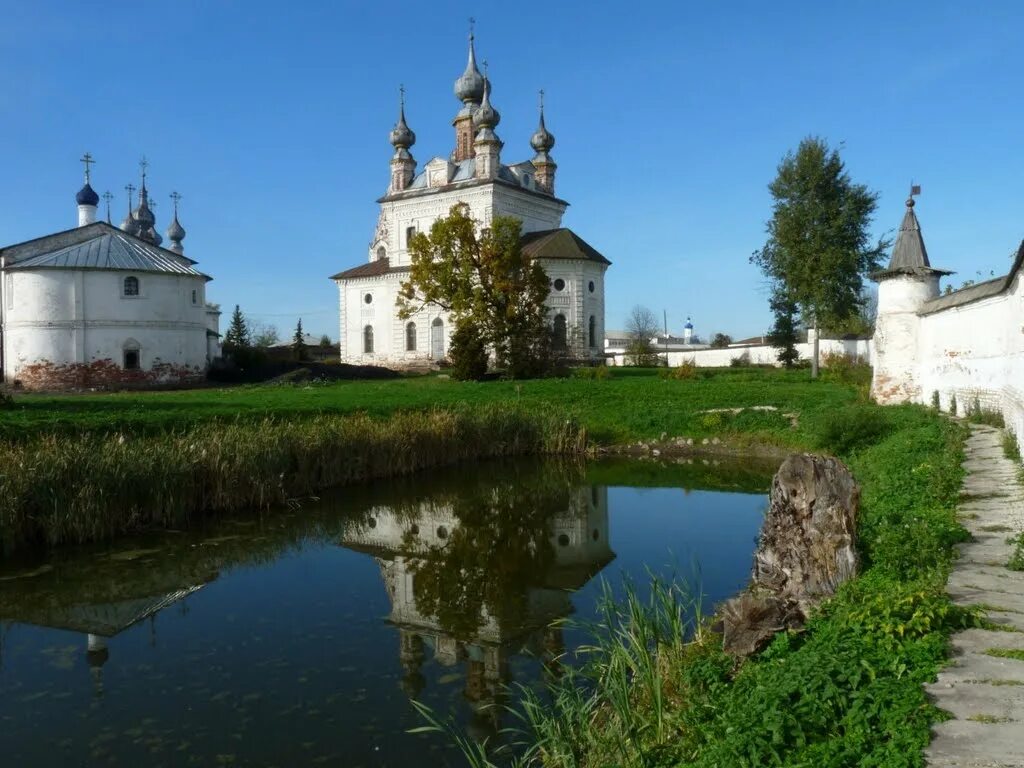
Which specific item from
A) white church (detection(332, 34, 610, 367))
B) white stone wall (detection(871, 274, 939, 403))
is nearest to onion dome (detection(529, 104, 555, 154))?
white church (detection(332, 34, 610, 367))

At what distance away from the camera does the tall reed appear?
387 inches

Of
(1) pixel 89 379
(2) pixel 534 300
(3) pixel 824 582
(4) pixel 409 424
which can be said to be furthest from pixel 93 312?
(3) pixel 824 582

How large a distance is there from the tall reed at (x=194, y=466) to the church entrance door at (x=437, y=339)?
2339 cm

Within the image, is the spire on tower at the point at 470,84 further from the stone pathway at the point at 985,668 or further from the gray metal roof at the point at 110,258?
the stone pathway at the point at 985,668

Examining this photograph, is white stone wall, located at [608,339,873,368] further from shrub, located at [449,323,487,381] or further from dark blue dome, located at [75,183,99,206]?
dark blue dome, located at [75,183,99,206]

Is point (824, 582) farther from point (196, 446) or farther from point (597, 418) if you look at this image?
point (597, 418)

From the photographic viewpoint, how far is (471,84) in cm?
4266

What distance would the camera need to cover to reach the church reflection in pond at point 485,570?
6.72 m

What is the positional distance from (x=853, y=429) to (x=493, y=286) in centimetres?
1828

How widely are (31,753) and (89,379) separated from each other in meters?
28.6

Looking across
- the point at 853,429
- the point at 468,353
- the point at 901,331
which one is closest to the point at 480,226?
the point at 468,353

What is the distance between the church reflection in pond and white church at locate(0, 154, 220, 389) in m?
21.4

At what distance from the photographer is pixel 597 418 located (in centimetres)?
2047

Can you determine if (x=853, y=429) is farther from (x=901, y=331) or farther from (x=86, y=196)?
(x=86, y=196)
